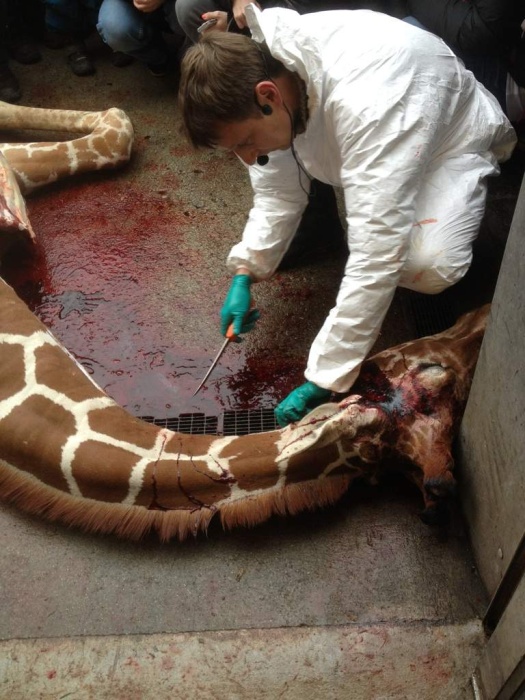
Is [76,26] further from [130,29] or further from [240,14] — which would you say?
[240,14]

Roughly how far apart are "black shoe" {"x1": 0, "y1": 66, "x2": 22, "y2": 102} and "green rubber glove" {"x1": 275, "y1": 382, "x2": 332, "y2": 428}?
8.01ft

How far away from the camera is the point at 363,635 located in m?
1.64

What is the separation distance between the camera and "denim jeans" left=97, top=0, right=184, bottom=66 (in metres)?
3.17

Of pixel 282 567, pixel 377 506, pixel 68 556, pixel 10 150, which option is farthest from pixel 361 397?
pixel 10 150

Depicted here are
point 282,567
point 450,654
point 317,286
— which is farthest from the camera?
point 317,286

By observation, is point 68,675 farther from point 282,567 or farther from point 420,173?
point 420,173

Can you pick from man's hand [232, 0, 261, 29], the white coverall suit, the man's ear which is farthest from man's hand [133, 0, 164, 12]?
the man's ear

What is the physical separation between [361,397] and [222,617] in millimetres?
655

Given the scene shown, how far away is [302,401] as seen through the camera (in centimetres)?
187

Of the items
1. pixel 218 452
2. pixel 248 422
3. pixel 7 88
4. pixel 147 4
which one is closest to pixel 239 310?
pixel 248 422

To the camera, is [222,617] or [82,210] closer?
[222,617]

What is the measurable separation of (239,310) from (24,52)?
2.42 meters

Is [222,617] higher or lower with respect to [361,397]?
lower

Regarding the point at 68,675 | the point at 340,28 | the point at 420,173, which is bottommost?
the point at 68,675
